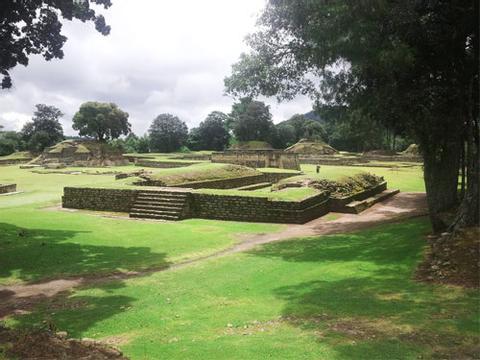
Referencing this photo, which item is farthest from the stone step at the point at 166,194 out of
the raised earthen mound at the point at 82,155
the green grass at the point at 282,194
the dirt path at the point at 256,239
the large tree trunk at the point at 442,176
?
the raised earthen mound at the point at 82,155

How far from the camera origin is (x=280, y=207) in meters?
14.9

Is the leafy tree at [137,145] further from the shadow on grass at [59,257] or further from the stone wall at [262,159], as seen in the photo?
the shadow on grass at [59,257]

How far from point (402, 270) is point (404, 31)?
16.4ft

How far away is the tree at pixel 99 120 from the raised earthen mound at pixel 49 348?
193 feet

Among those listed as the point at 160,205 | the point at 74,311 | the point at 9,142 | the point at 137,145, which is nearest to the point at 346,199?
the point at 160,205

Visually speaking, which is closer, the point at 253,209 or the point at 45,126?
the point at 253,209

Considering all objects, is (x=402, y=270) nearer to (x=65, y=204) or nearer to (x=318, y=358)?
(x=318, y=358)

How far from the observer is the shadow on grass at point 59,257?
29.5ft

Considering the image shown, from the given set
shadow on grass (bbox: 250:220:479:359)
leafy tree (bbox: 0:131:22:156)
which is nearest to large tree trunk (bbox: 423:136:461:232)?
shadow on grass (bbox: 250:220:479:359)

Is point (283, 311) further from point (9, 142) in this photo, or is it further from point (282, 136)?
point (9, 142)

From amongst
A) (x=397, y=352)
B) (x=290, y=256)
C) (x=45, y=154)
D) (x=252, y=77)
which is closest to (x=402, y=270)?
(x=290, y=256)

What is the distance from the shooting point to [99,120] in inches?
2363

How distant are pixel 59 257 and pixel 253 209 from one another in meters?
7.02

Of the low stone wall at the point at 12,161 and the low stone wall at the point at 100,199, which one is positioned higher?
the low stone wall at the point at 12,161
